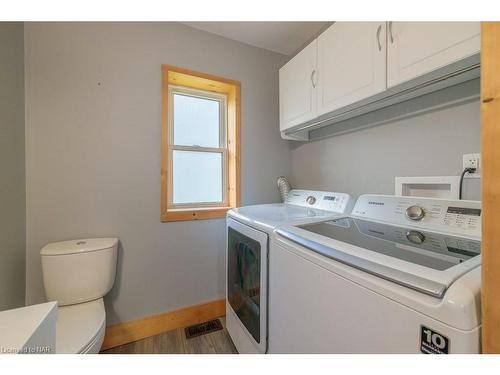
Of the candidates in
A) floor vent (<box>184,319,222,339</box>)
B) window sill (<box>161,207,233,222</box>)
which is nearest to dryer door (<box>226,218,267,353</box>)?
floor vent (<box>184,319,222,339</box>)

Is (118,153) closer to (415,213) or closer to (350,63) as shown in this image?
(350,63)

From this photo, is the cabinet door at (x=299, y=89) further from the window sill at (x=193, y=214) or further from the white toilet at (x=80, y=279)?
the white toilet at (x=80, y=279)

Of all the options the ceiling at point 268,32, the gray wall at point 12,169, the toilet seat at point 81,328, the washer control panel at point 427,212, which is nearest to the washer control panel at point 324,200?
the washer control panel at point 427,212

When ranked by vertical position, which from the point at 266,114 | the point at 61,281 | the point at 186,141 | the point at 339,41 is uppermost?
the point at 339,41

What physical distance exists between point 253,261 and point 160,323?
106cm

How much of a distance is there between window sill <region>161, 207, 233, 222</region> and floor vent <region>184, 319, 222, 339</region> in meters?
0.88

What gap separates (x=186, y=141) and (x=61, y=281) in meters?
1.30

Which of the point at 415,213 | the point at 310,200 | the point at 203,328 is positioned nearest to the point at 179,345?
the point at 203,328

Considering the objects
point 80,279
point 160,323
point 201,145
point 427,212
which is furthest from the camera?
point 201,145

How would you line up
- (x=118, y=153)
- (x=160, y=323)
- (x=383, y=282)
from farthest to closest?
(x=160, y=323)
(x=118, y=153)
(x=383, y=282)

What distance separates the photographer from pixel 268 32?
178 centimetres
